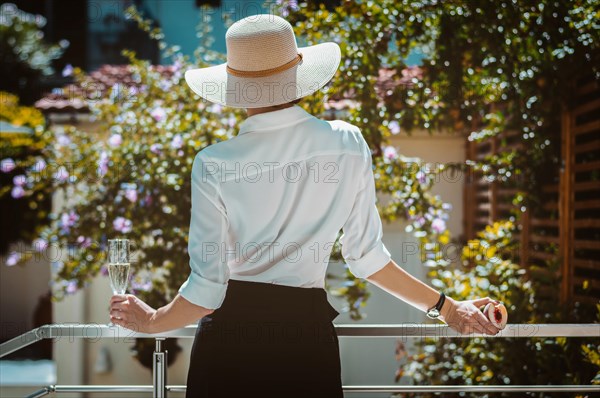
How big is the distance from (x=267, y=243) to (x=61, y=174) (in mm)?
3147

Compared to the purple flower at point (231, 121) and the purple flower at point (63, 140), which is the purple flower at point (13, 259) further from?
the purple flower at point (231, 121)

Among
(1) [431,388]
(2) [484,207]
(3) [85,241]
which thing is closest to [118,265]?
(1) [431,388]

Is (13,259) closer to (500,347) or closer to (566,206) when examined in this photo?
(500,347)

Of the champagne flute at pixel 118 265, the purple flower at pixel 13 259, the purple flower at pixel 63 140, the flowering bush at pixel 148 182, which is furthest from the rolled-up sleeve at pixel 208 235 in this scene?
the purple flower at pixel 13 259

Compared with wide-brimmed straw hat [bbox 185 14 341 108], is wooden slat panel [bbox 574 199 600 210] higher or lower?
lower

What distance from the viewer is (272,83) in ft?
5.07

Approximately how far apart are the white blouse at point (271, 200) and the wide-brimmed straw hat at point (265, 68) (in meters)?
0.05

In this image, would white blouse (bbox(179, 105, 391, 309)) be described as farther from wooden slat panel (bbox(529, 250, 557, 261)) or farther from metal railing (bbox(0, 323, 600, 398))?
wooden slat panel (bbox(529, 250, 557, 261))

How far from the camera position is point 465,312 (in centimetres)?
170

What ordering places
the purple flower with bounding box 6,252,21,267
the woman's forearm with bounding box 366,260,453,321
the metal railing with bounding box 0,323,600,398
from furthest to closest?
the purple flower with bounding box 6,252,21,267 < the metal railing with bounding box 0,323,600,398 < the woman's forearm with bounding box 366,260,453,321

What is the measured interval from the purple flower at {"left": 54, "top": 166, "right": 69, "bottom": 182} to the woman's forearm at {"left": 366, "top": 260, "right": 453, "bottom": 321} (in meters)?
3.04

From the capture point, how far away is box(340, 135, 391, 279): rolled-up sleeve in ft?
5.08

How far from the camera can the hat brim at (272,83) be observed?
4.98 feet

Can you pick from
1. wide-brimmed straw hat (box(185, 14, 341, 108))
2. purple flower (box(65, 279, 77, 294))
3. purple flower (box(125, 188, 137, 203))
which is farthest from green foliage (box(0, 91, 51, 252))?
wide-brimmed straw hat (box(185, 14, 341, 108))
